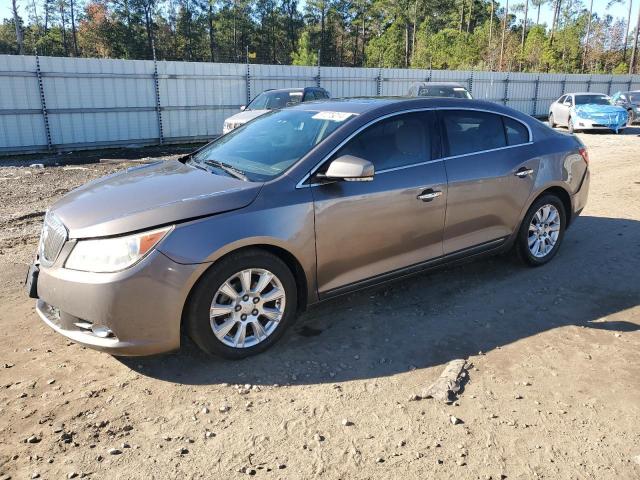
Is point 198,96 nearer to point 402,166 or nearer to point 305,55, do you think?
point 402,166

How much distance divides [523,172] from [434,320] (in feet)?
5.65

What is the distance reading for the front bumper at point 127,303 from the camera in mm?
3123

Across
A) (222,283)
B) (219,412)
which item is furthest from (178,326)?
(219,412)

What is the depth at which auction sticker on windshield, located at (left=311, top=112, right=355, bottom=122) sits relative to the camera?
163 inches

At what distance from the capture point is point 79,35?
66438 millimetres

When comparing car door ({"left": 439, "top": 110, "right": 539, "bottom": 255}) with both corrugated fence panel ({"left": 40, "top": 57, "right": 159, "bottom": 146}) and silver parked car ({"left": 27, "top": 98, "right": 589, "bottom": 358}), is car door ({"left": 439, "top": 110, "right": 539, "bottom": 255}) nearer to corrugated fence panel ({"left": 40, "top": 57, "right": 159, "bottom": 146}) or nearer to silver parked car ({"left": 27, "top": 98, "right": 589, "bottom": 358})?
silver parked car ({"left": 27, "top": 98, "right": 589, "bottom": 358})

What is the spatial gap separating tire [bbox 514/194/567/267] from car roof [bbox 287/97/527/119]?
3.36 feet

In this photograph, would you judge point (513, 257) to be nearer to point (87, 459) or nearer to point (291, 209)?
point (291, 209)

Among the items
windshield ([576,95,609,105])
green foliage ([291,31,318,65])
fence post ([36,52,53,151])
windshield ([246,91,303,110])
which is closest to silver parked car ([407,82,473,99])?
windshield ([246,91,303,110])

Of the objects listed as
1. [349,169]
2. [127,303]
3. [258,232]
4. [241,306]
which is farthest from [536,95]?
[127,303]

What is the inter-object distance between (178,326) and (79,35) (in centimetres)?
7370

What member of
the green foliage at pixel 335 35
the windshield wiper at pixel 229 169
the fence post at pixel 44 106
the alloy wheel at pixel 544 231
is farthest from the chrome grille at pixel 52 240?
the green foliage at pixel 335 35

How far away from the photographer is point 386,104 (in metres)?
4.30

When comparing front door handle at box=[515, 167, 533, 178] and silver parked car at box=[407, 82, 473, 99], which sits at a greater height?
silver parked car at box=[407, 82, 473, 99]
